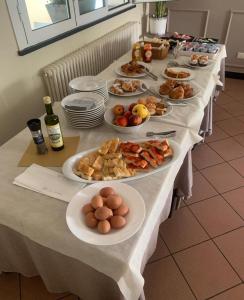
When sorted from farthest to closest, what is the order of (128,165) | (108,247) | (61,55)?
(61,55) → (128,165) → (108,247)

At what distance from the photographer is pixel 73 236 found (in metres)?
0.63

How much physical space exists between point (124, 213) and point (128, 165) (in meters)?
0.21

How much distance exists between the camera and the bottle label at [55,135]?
0.85 m

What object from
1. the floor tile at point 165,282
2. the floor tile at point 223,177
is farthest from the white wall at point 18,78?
the floor tile at point 223,177

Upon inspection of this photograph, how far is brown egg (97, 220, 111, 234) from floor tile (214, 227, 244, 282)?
91 centimetres

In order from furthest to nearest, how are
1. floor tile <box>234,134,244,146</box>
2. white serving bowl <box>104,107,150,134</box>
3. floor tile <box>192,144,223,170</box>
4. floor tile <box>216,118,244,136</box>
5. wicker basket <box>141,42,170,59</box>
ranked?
floor tile <box>216,118,244,136</box>
floor tile <box>234,134,244,146</box>
floor tile <box>192,144,223,170</box>
wicker basket <box>141,42,170,59</box>
white serving bowl <box>104,107,150,134</box>

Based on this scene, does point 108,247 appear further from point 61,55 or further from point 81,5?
point 81,5

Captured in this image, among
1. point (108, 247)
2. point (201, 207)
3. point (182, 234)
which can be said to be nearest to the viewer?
point (108, 247)

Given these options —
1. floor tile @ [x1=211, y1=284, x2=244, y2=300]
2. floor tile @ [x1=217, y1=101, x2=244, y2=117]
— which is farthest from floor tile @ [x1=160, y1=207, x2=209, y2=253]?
floor tile @ [x1=217, y1=101, x2=244, y2=117]

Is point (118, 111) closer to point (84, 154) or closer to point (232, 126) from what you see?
point (84, 154)

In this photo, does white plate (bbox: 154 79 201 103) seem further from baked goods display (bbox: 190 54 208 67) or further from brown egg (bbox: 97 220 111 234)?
brown egg (bbox: 97 220 111 234)

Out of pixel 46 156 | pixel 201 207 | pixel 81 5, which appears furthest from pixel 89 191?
pixel 81 5

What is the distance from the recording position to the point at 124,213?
655 millimetres

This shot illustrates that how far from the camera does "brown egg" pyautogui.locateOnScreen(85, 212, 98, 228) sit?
633mm
